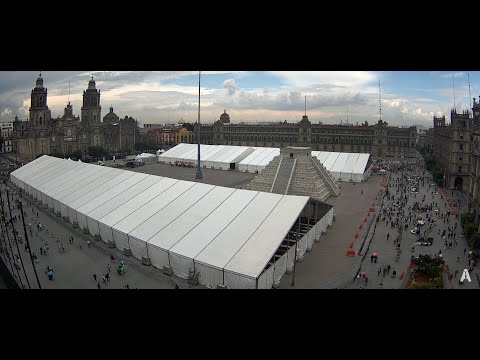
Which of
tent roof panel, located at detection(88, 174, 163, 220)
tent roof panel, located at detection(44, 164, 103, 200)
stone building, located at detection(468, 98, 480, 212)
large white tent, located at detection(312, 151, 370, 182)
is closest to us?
tent roof panel, located at detection(88, 174, 163, 220)

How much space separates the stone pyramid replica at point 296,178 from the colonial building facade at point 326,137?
45819 millimetres

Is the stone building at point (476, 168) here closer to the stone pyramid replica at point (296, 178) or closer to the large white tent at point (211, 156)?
the stone pyramid replica at point (296, 178)

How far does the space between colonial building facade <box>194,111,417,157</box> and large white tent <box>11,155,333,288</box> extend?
5792 cm

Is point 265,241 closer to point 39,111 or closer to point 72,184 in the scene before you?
point 72,184

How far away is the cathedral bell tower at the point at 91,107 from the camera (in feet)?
220

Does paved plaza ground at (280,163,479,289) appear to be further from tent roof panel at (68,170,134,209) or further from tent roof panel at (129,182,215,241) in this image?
tent roof panel at (68,170,134,209)

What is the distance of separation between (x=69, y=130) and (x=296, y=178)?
46.2 metres

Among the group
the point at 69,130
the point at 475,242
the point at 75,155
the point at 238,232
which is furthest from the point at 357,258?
the point at 69,130

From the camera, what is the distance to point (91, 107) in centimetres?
6756

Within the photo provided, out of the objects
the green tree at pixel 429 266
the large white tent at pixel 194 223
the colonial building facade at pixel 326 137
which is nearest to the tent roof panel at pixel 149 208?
the large white tent at pixel 194 223

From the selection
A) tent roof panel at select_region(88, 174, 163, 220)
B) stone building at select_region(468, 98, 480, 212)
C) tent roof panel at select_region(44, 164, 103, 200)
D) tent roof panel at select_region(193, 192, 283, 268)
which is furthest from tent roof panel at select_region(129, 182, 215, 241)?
stone building at select_region(468, 98, 480, 212)

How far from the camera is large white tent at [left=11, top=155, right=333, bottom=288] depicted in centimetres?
1522
